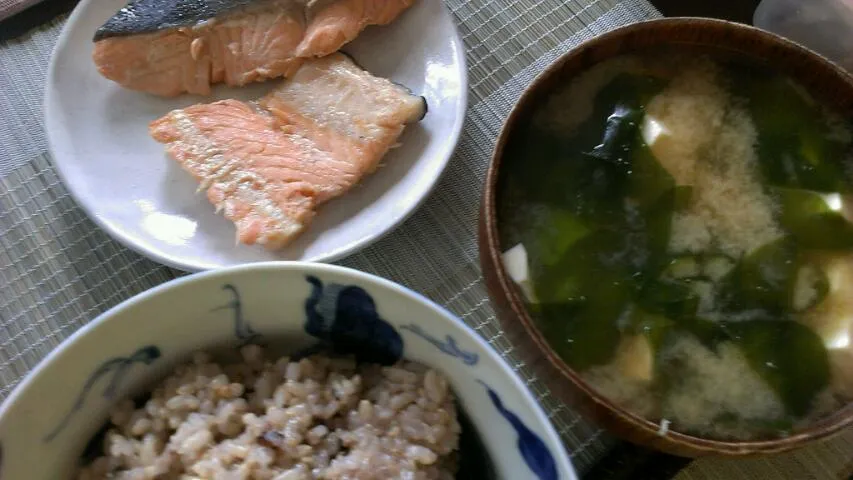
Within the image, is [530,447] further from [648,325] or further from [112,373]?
[112,373]

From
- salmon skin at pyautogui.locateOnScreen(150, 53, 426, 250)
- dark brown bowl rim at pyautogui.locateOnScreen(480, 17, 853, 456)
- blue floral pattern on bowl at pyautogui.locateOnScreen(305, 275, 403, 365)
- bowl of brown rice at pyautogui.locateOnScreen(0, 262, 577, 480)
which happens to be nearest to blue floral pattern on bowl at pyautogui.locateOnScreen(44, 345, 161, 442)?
bowl of brown rice at pyautogui.locateOnScreen(0, 262, 577, 480)

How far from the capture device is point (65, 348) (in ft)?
2.37

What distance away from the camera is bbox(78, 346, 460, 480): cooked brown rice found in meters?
0.78

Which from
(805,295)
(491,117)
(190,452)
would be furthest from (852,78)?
(190,452)

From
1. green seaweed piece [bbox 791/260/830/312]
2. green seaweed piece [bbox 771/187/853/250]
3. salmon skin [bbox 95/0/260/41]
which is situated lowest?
green seaweed piece [bbox 791/260/830/312]

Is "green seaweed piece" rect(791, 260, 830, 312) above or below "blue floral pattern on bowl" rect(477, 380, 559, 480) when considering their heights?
below

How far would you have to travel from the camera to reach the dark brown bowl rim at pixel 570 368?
73 centimetres

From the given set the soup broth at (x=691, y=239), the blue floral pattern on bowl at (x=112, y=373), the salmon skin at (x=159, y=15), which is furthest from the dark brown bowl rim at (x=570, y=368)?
the salmon skin at (x=159, y=15)

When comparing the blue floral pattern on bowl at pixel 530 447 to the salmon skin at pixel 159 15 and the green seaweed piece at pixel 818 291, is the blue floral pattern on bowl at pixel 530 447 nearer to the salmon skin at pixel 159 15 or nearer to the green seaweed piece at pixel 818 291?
the green seaweed piece at pixel 818 291

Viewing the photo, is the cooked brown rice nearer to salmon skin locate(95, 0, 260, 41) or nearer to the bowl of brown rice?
the bowl of brown rice

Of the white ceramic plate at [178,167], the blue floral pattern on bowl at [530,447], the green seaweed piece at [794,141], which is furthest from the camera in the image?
the white ceramic plate at [178,167]

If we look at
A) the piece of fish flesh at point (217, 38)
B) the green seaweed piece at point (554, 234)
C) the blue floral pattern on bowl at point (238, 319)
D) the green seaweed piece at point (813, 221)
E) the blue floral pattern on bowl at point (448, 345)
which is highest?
the piece of fish flesh at point (217, 38)

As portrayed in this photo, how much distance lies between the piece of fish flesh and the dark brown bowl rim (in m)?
0.48

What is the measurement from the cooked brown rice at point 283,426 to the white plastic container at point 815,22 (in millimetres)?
891
